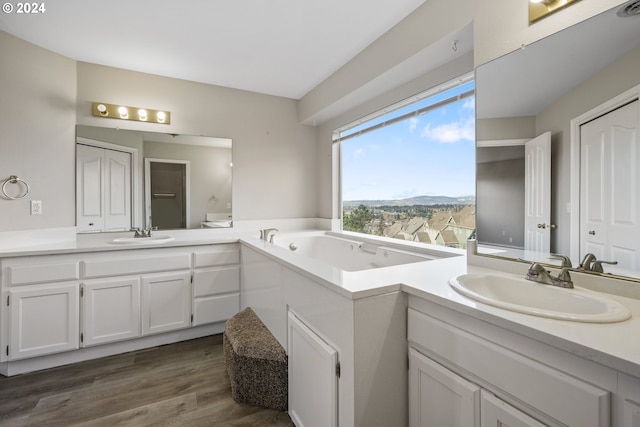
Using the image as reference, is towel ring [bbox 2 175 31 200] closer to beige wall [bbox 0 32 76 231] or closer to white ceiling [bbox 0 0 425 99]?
beige wall [bbox 0 32 76 231]

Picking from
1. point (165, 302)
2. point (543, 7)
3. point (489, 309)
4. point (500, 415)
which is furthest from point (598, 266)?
point (165, 302)

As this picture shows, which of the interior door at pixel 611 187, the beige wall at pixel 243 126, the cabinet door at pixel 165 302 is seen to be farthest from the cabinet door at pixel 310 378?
the beige wall at pixel 243 126

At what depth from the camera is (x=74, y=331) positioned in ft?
7.14

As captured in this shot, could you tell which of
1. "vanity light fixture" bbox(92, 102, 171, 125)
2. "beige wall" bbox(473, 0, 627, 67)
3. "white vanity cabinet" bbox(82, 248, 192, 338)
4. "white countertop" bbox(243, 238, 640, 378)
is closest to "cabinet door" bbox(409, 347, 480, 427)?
"white countertop" bbox(243, 238, 640, 378)

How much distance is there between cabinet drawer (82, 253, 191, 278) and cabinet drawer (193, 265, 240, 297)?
15 cm

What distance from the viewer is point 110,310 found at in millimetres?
2293

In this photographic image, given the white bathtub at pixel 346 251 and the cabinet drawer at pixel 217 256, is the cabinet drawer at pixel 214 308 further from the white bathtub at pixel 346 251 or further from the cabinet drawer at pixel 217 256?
the white bathtub at pixel 346 251

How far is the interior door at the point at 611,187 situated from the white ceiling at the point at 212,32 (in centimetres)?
130

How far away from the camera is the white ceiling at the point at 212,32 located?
1894 mm

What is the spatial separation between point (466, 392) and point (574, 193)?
0.86m

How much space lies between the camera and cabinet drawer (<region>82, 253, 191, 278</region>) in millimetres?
2232

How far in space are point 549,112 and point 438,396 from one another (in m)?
1.21

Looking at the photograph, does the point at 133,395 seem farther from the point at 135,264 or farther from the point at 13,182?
the point at 13,182

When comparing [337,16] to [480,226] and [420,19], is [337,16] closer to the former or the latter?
[420,19]
